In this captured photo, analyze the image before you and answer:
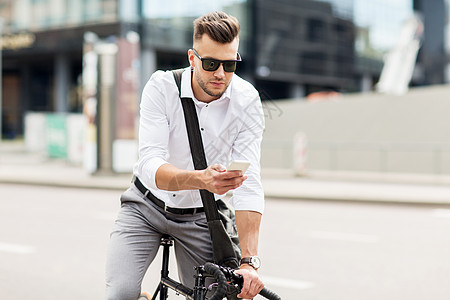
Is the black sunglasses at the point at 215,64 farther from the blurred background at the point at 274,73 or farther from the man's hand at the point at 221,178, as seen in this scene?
the man's hand at the point at 221,178

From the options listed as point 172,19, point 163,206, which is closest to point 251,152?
point 163,206

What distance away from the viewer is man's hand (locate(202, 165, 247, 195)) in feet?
6.95

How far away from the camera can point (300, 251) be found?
7645 millimetres

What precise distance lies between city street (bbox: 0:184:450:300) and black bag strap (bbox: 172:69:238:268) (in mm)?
2893

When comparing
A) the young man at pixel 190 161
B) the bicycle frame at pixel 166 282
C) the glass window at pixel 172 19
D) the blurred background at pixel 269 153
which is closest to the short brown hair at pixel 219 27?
the young man at pixel 190 161

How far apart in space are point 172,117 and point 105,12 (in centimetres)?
3749

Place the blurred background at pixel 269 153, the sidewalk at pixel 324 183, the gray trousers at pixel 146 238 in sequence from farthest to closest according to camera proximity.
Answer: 1. the sidewalk at pixel 324 183
2. the blurred background at pixel 269 153
3. the gray trousers at pixel 146 238

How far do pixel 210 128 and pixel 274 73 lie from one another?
1802 inches

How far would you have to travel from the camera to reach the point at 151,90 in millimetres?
2770

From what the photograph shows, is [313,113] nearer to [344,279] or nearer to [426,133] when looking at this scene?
[426,133]

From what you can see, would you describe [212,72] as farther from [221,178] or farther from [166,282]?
[166,282]

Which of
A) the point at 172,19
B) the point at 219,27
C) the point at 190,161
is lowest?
the point at 190,161

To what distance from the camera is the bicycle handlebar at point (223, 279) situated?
215 centimetres

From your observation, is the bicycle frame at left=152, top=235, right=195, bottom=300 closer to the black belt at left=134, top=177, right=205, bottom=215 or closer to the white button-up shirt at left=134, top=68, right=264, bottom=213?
the black belt at left=134, top=177, right=205, bottom=215
